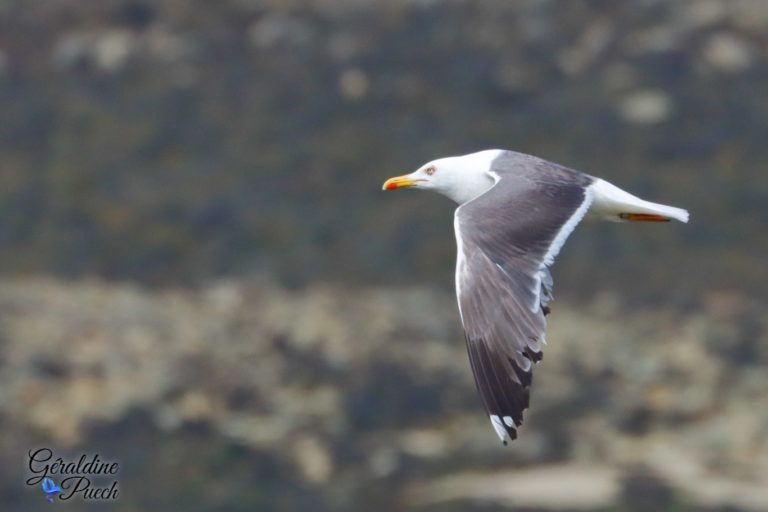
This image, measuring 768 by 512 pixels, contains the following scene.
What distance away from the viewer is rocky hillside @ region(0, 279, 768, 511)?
18625 mm

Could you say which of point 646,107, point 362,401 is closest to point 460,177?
point 362,401

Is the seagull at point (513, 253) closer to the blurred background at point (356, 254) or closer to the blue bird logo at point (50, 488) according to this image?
the blue bird logo at point (50, 488)

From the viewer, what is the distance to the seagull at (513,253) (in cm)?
905

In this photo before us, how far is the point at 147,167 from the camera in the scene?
2400 cm

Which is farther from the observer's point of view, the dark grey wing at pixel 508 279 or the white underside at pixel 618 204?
the white underside at pixel 618 204

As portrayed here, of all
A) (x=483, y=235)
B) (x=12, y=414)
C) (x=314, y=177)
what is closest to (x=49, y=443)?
(x=12, y=414)

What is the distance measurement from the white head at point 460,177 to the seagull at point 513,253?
1 centimetres

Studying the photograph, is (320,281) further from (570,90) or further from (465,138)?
(570,90)

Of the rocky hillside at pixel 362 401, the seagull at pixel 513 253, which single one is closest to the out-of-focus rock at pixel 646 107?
the rocky hillside at pixel 362 401

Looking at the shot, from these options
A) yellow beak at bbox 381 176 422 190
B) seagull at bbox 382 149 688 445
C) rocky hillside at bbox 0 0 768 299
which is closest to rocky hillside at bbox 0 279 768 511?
rocky hillside at bbox 0 0 768 299

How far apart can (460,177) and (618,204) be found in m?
1.05

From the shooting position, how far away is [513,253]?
9.52 meters

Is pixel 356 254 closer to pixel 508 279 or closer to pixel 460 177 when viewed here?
pixel 460 177

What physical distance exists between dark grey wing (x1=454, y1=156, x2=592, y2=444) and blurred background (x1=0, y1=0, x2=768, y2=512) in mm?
8416
